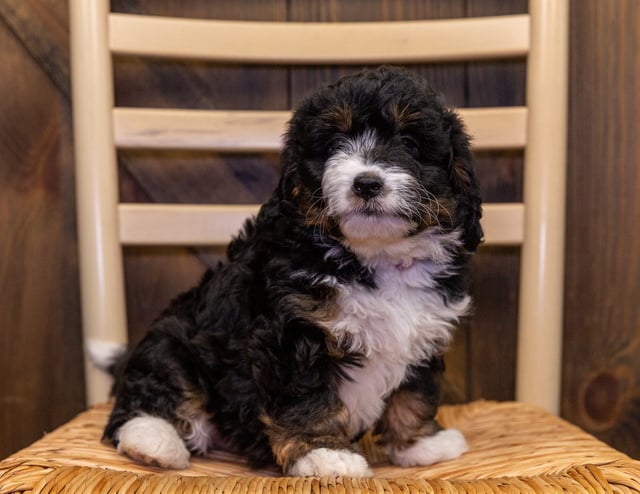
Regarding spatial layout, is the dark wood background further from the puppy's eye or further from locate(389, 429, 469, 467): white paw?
the puppy's eye

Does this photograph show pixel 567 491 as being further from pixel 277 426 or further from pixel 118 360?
pixel 118 360

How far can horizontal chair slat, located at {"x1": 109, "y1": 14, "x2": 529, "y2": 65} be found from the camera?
1.99m

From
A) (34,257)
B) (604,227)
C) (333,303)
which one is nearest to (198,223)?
(34,257)

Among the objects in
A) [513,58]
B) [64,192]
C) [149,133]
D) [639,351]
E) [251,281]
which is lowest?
[639,351]

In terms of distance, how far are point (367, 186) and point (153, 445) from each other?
67 centimetres

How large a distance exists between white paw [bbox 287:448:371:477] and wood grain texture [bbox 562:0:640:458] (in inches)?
46.0

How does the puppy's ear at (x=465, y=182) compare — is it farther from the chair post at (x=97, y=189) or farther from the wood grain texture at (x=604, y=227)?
the chair post at (x=97, y=189)

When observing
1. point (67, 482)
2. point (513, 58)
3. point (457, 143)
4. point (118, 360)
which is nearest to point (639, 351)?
point (513, 58)

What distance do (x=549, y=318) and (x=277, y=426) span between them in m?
0.91

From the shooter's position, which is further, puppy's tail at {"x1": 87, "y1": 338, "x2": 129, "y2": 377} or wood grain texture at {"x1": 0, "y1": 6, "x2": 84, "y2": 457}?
wood grain texture at {"x1": 0, "y1": 6, "x2": 84, "y2": 457}

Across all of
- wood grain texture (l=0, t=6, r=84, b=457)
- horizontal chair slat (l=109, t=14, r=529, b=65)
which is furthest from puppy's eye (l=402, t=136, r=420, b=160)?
wood grain texture (l=0, t=6, r=84, b=457)

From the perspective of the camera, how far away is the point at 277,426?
1396 millimetres

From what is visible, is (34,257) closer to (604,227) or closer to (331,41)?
(331,41)

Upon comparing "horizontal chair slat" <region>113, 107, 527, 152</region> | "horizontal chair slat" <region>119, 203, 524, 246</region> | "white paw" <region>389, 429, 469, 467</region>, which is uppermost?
"horizontal chair slat" <region>113, 107, 527, 152</region>
